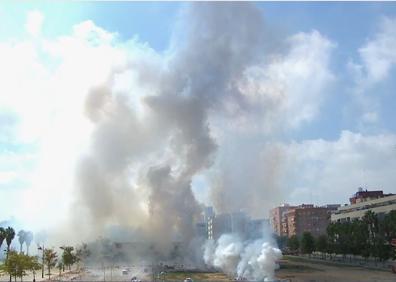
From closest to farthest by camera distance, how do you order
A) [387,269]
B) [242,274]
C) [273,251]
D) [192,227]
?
1. [273,251]
2. [242,274]
3. [387,269]
4. [192,227]

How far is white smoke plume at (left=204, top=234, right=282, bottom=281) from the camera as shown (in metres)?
83.6

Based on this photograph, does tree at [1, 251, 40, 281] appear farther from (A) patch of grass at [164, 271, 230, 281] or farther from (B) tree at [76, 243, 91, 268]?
(B) tree at [76, 243, 91, 268]

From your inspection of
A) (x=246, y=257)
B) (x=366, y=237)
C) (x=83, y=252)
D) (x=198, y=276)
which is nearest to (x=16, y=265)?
(x=198, y=276)

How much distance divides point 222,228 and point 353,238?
60.5 meters

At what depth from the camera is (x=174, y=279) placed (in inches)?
4144

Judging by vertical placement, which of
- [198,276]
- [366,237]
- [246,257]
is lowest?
[198,276]

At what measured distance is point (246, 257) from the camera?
9162 cm

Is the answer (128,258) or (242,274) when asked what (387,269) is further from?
(128,258)

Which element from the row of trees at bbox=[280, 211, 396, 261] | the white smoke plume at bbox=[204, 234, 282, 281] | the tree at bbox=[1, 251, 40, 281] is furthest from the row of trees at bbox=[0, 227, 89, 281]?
the row of trees at bbox=[280, 211, 396, 261]

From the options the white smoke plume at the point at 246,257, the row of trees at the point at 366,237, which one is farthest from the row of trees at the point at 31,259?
the row of trees at the point at 366,237

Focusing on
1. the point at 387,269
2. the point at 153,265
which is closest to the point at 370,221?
the point at 387,269

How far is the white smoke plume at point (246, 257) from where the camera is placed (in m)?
83.6

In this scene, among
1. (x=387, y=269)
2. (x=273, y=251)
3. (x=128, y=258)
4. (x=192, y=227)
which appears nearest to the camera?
(x=273, y=251)

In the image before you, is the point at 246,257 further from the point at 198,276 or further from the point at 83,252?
the point at 83,252
